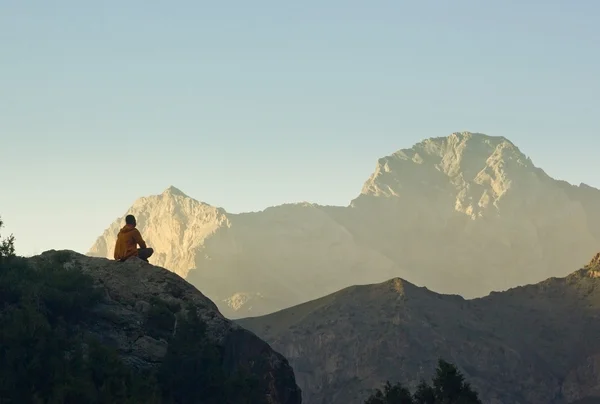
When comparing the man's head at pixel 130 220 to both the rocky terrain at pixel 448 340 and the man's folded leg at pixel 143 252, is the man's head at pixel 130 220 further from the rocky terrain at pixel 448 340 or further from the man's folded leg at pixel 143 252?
the rocky terrain at pixel 448 340

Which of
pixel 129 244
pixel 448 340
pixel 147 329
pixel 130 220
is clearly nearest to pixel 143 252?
pixel 129 244

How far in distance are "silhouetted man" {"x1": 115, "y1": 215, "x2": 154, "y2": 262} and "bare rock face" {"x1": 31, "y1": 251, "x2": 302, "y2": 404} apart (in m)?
0.35

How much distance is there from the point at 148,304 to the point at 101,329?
2.74 meters

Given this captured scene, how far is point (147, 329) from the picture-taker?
41.2m

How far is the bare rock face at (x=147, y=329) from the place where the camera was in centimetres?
4016

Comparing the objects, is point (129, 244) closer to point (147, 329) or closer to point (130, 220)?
point (130, 220)

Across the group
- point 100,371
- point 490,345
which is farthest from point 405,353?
point 100,371

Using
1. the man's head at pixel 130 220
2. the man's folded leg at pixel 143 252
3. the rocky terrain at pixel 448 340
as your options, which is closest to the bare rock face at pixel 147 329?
the man's folded leg at pixel 143 252

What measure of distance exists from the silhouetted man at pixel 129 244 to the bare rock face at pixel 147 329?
1.14ft

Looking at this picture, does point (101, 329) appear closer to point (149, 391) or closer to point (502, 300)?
point (149, 391)

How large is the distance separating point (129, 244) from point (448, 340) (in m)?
116

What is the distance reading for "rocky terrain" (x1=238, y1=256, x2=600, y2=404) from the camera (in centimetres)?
14675

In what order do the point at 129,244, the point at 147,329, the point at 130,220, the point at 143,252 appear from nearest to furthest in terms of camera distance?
1. the point at 147,329
2. the point at 130,220
3. the point at 129,244
4. the point at 143,252

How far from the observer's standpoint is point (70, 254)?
46.5 metres
